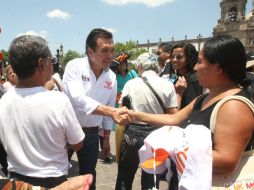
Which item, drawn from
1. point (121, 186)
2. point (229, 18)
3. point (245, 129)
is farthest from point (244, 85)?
point (229, 18)

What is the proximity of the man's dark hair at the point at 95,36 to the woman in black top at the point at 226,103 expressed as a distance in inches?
59.2

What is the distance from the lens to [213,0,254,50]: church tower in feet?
212

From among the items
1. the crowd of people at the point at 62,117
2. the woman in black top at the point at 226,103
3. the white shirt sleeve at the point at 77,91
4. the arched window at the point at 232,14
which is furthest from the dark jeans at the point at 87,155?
the arched window at the point at 232,14

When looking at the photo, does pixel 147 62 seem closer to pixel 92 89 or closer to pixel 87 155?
pixel 92 89

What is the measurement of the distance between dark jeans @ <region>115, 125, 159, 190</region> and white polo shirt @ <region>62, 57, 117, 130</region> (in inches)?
14.7

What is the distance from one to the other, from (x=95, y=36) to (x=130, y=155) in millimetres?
1354

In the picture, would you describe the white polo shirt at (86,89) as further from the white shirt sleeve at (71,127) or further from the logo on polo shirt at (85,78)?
the white shirt sleeve at (71,127)

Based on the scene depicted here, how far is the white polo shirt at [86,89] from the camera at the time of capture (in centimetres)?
350

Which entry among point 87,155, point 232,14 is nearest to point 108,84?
point 87,155

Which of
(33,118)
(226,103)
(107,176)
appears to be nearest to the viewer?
(226,103)

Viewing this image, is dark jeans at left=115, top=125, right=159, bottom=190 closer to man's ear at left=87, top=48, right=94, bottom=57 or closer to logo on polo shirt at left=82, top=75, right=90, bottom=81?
logo on polo shirt at left=82, top=75, right=90, bottom=81

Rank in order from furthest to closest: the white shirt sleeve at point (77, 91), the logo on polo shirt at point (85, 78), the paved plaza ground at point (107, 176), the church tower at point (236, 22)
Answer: the church tower at point (236, 22) → the paved plaza ground at point (107, 176) → the logo on polo shirt at point (85, 78) → the white shirt sleeve at point (77, 91)

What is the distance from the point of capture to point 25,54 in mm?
2178

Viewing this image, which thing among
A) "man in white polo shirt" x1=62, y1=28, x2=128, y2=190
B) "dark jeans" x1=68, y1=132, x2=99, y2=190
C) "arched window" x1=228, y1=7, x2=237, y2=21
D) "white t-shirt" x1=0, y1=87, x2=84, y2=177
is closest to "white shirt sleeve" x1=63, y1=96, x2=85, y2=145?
"white t-shirt" x1=0, y1=87, x2=84, y2=177
